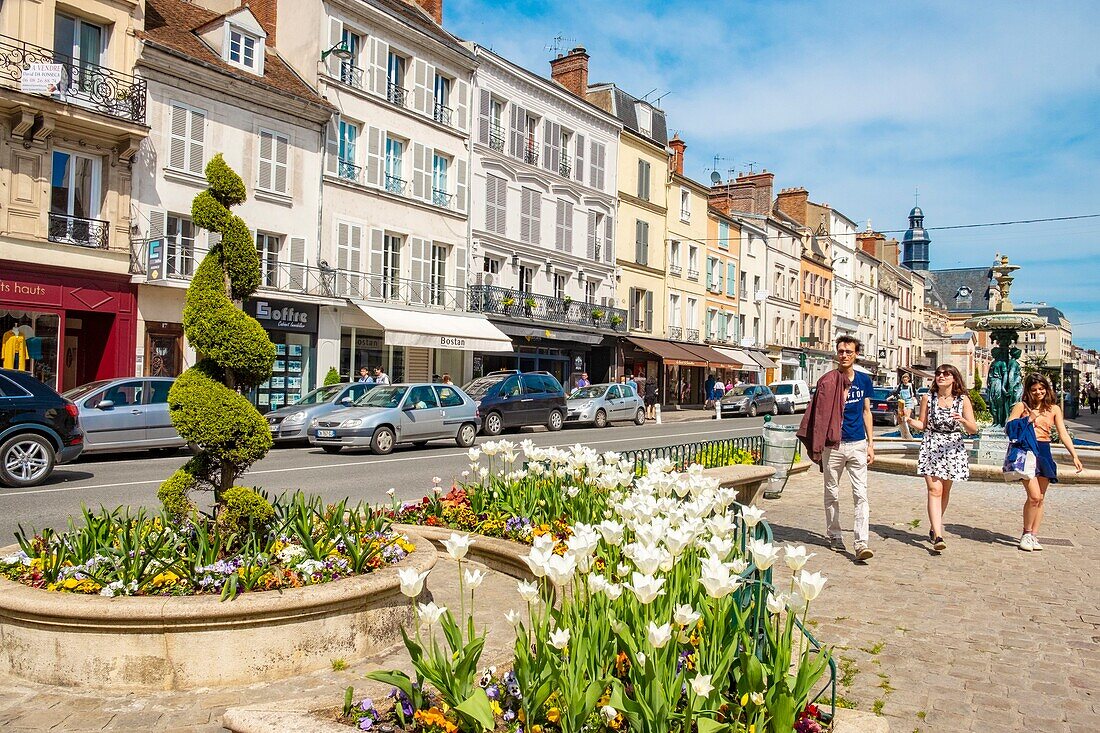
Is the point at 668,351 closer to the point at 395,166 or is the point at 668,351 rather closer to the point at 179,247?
the point at 395,166

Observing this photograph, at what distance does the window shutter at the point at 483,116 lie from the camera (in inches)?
1208

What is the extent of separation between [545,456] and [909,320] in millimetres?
81604

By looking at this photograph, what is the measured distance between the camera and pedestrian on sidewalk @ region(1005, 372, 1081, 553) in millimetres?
7656

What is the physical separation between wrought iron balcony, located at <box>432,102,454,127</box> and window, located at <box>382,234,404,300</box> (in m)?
4.69

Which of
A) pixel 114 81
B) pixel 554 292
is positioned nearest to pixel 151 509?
pixel 114 81

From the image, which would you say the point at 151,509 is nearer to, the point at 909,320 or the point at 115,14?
the point at 115,14

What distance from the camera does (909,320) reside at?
3159 inches

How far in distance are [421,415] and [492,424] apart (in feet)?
15.0

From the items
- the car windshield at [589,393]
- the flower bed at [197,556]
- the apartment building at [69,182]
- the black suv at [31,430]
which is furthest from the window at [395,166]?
the flower bed at [197,556]

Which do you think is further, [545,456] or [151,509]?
[151,509]

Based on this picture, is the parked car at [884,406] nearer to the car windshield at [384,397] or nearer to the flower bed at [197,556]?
the car windshield at [384,397]

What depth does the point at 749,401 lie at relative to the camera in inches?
1384

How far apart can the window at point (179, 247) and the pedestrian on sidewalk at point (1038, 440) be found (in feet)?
60.4

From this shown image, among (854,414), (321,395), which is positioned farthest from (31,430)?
(854,414)
